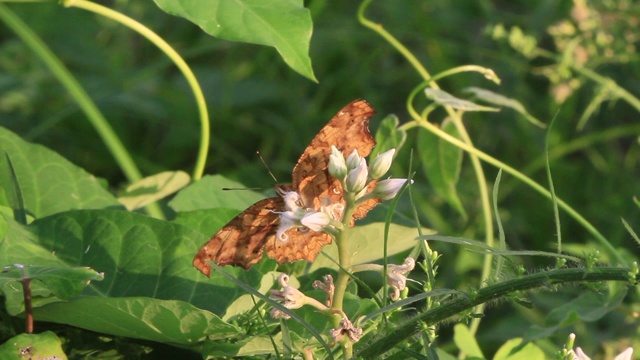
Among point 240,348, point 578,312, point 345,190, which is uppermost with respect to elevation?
point 345,190

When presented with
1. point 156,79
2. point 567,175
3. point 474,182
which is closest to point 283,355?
Answer: point 474,182

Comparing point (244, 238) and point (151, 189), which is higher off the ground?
point (244, 238)

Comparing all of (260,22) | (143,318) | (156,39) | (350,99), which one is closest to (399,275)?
(143,318)

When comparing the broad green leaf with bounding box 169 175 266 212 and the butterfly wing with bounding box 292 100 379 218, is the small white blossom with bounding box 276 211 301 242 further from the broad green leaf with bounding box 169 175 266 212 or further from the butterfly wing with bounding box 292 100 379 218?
the broad green leaf with bounding box 169 175 266 212

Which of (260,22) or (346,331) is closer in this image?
(346,331)

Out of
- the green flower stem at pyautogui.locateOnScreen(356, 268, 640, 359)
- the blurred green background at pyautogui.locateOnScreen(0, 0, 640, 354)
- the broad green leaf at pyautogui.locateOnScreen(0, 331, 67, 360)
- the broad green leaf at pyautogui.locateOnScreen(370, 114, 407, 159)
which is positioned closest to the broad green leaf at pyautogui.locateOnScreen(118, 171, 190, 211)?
the broad green leaf at pyautogui.locateOnScreen(370, 114, 407, 159)

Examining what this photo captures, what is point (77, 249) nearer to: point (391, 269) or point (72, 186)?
point (72, 186)

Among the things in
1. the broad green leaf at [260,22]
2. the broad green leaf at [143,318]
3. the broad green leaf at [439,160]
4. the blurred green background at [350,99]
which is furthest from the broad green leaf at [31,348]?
the blurred green background at [350,99]

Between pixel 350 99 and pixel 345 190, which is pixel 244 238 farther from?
pixel 350 99
